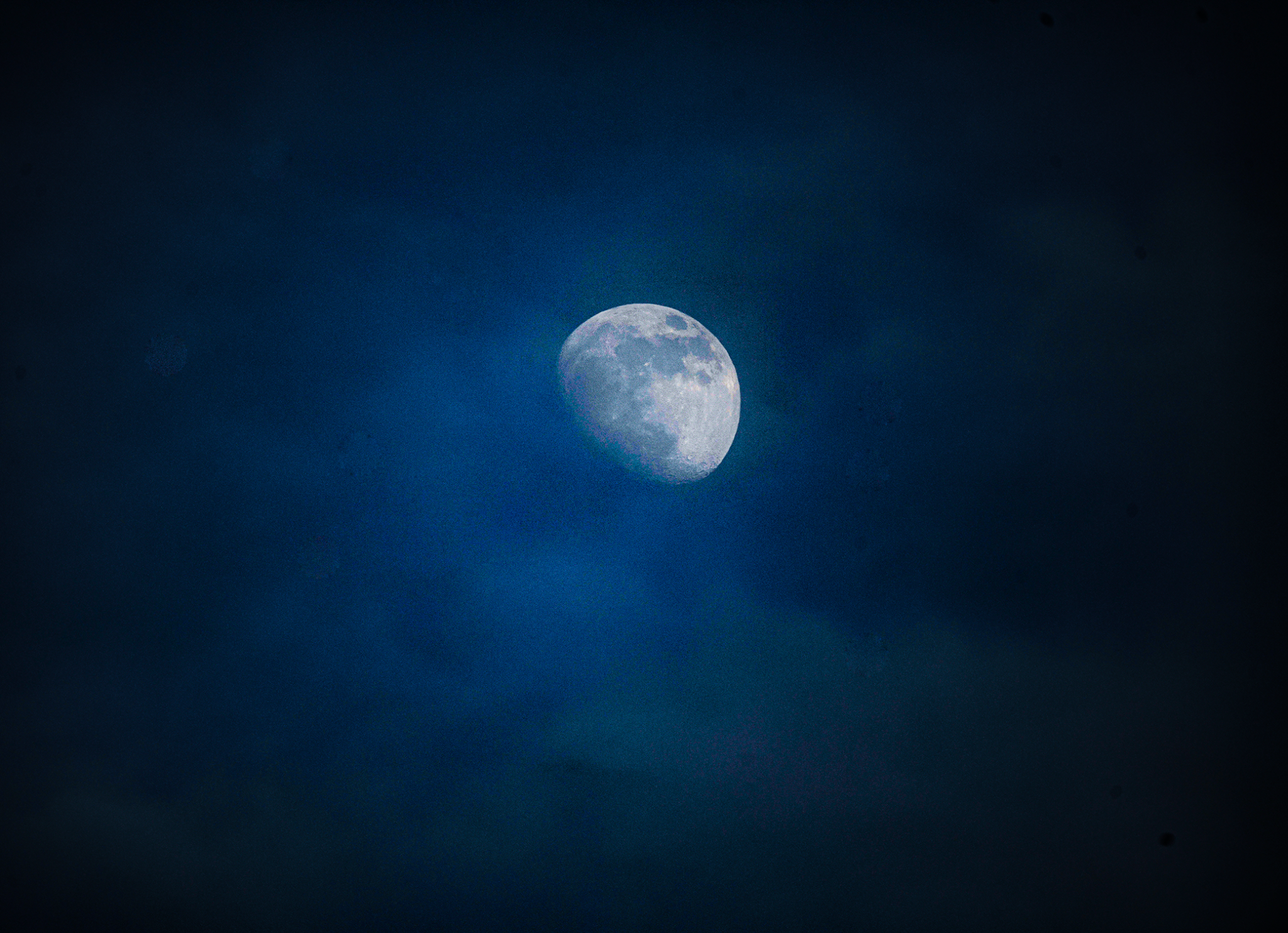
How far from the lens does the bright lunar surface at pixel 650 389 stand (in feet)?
30.6

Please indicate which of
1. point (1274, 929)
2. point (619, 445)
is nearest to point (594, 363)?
point (619, 445)

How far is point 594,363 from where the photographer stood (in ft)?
31.2

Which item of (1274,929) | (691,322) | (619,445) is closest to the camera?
(619,445)

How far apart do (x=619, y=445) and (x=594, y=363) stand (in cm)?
143

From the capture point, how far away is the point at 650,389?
9297 millimetres

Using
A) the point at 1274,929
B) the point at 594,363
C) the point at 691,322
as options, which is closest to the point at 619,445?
the point at 594,363

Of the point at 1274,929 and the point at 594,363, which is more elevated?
the point at 594,363

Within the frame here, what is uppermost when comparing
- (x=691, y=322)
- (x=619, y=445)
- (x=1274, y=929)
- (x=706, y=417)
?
(x=691, y=322)

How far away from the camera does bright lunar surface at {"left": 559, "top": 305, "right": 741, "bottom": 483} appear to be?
9.34 m

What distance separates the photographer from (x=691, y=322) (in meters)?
10.2

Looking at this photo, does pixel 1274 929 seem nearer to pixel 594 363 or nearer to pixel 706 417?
pixel 706 417

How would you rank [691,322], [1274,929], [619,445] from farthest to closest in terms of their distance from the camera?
1. [1274,929]
2. [691,322]
3. [619,445]

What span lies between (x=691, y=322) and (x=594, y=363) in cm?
199

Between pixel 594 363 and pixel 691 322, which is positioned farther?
pixel 691 322
